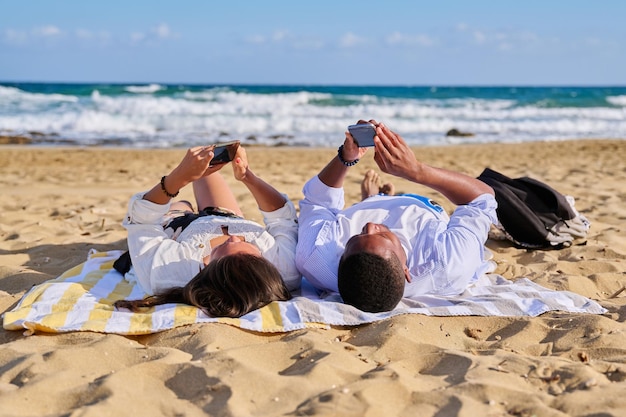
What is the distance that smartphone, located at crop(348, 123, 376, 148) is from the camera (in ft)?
12.7

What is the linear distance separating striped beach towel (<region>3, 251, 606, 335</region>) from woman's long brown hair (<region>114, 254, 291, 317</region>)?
0.05 metres

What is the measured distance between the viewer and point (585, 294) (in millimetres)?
4164

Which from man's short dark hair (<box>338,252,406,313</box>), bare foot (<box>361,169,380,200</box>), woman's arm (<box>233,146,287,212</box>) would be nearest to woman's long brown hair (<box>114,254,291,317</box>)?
man's short dark hair (<box>338,252,406,313</box>)

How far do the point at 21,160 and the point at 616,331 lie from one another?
34.0 feet

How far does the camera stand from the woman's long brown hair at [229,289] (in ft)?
11.5

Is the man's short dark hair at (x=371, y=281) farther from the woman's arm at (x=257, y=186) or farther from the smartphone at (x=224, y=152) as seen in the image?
the smartphone at (x=224, y=152)

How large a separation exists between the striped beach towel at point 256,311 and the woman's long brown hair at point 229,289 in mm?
51

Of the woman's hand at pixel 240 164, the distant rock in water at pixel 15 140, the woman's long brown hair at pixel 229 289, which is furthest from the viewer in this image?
the distant rock in water at pixel 15 140

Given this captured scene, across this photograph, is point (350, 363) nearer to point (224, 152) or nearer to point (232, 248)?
point (232, 248)

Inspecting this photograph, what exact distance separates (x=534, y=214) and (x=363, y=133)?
70.5 inches

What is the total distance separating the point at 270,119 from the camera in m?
21.6

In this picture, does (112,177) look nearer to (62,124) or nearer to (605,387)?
(605,387)

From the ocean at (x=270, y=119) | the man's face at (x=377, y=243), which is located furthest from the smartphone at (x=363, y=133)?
the ocean at (x=270, y=119)

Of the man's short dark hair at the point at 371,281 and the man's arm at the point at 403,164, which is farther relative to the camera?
the man's arm at the point at 403,164
